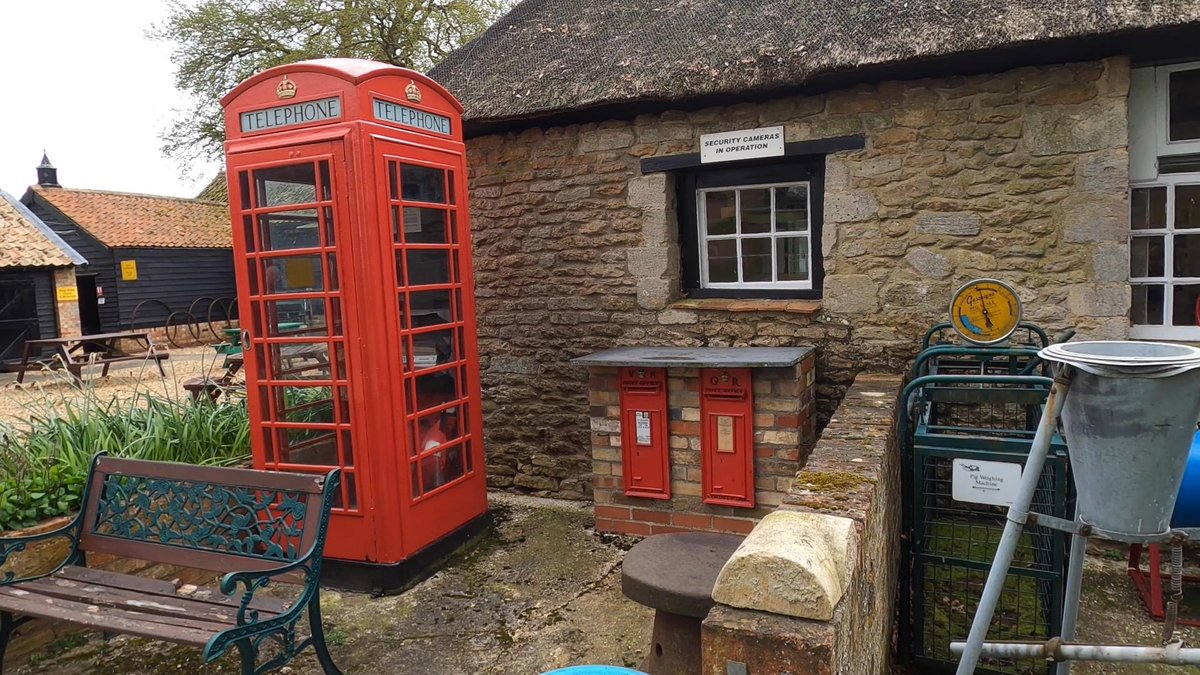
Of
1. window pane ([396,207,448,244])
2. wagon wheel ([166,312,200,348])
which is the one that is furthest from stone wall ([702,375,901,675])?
wagon wheel ([166,312,200,348])

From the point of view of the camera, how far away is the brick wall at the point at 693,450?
4.34 m

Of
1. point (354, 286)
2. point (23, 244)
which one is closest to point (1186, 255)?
point (354, 286)

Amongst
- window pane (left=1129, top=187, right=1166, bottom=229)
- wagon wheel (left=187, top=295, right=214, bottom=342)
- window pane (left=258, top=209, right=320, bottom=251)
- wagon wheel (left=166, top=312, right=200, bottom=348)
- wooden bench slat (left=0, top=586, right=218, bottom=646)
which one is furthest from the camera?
wagon wheel (left=187, top=295, right=214, bottom=342)

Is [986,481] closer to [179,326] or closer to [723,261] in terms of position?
[723,261]

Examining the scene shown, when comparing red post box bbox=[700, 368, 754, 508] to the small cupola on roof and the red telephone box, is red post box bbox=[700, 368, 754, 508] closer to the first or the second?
the red telephone box

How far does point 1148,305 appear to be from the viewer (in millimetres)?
4445

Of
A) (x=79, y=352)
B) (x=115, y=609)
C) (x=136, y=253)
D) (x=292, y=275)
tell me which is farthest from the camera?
(x=136, y=253)

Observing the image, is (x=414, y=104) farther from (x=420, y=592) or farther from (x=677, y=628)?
(x=677, y=628)

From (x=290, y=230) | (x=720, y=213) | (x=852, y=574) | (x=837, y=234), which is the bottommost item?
(x=852, y=574)

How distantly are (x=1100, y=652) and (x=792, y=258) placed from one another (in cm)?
363

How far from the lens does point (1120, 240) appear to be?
414 cm

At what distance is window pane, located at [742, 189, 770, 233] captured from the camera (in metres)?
5.17

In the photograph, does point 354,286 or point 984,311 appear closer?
point 354,286

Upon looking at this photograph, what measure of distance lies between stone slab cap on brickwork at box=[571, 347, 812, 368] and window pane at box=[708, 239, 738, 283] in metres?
0.62
